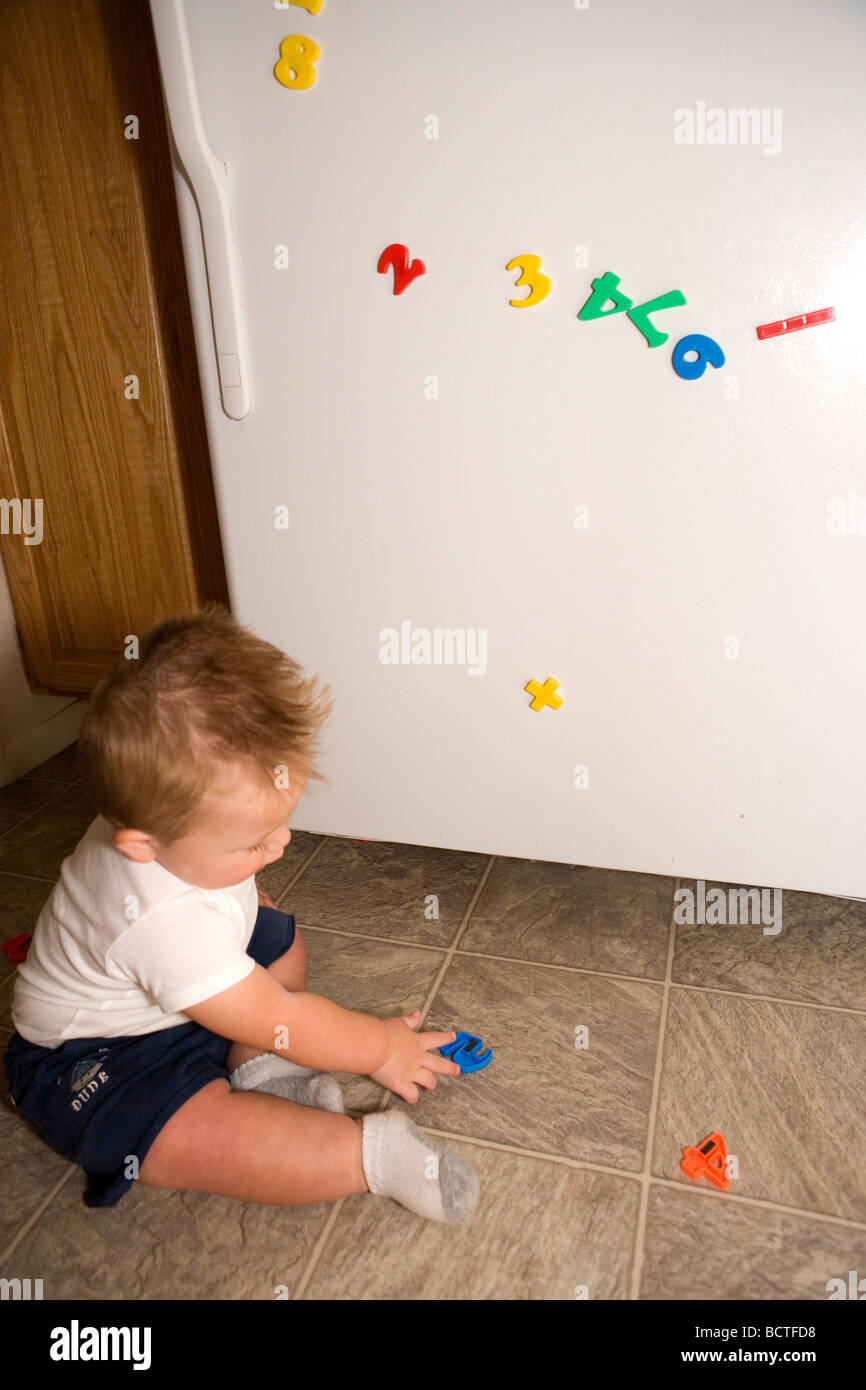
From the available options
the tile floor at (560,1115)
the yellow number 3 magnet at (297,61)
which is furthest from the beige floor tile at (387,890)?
the yellow number 3 magnet at (297,61)

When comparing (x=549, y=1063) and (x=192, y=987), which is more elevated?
(x=192, y=987)

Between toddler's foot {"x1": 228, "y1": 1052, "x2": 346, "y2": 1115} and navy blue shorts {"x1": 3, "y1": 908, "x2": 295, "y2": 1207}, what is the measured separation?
0.14 ft

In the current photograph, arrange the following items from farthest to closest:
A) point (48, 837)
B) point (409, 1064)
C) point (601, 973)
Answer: point (48, 837)
point (601, 973)
point (409, 1064)

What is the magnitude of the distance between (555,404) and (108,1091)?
2.24 ft

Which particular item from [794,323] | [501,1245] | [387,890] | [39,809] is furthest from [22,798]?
[794,323]

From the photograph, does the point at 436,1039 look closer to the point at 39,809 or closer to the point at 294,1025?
the point at 294,1025

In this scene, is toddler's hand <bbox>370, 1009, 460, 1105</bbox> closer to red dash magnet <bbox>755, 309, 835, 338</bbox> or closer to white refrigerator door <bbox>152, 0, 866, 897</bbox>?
white refrigerator door <bbox>152, 0, 866, 897</bbox>

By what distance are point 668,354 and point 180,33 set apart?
497 mm

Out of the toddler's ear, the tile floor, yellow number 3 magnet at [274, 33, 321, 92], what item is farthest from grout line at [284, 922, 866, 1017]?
yellow number 3 magnet at [274, 33, 321, 92]

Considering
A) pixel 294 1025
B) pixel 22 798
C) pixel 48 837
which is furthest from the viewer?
pixel 22 798

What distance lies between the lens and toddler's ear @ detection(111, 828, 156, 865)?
0.67m

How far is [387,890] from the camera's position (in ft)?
3.79

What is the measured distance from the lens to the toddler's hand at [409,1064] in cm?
83
